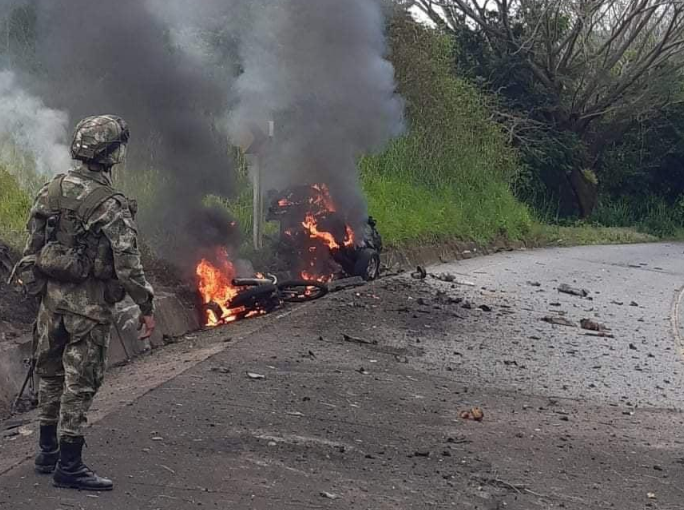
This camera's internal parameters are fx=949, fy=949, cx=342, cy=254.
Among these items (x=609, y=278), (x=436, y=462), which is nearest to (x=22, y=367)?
(x=436, y=462)

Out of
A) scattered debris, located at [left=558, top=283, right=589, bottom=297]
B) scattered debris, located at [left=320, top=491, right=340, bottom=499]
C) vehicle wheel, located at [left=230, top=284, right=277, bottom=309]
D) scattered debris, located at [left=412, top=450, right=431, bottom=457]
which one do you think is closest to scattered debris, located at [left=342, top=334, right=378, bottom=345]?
vehicle wheel, located at [left=230, top=284, right=277, bottom=309]

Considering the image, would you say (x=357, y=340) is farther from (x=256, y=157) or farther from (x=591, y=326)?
(x=256, y=157)

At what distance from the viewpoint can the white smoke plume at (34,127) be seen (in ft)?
27.6

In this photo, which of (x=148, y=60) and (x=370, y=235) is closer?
(x=148, y=60)

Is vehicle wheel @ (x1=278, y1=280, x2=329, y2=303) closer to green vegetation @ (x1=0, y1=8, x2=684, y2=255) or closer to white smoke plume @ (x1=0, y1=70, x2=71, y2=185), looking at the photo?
green vegetation @ (x1=0, y1=8, x2=684, y2=255)

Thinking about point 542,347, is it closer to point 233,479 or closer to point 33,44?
point 233,479

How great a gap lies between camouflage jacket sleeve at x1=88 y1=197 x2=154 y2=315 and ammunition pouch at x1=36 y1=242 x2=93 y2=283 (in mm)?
129

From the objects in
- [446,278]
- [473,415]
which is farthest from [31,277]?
[446,278]

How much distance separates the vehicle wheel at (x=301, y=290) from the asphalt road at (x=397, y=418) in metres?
0.26

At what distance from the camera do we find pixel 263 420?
5.36 metres

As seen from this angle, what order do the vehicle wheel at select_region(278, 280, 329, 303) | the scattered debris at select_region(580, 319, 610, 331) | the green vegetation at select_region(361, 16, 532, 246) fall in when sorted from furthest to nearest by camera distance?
the green vegetation at select_region(361, 16, 532, 246) → the scattered debris at select_region(580, 319, 610, 331) → the vehicle wheel at select_region(278, 280, 329, 303)

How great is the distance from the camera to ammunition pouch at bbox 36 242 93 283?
4133 millimetres

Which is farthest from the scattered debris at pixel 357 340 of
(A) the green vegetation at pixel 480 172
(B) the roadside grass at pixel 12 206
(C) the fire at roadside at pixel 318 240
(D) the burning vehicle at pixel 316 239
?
(B) the roadside grass at pixel 12 206

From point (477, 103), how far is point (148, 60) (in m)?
12.6
